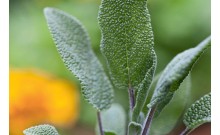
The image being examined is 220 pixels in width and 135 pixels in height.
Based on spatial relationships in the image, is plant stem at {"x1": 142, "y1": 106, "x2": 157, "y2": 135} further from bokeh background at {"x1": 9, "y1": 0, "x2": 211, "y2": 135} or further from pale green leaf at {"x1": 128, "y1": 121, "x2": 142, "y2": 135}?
bokeh background at {"x1": 9, "y1": 0, "x2": 211, "y2": 135}

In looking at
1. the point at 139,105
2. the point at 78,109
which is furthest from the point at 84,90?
the point at 78,109

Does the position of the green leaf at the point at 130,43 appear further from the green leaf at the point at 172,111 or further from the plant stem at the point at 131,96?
the green leaf at the point at 172,111

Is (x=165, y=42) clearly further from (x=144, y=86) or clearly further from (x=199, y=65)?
(x=144, y=86)

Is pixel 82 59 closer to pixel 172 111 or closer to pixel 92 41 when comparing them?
pixel 172 111

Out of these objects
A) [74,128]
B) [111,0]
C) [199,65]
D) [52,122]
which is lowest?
[74,128]

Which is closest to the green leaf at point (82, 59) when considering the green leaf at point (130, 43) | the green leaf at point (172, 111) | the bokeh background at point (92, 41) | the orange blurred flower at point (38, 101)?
the green leaf at point (130, 43)

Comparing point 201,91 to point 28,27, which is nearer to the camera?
point 201,91
